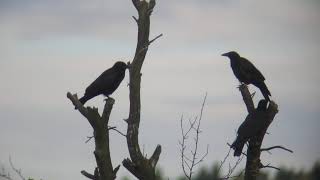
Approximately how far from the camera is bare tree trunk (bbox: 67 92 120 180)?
24.7 ft

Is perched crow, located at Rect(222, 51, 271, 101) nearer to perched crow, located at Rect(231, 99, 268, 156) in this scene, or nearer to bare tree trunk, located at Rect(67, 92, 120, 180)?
perched crow, located at Rect(231, 99, 268, 156)

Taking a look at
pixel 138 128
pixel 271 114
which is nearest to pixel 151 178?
pixel 138 128

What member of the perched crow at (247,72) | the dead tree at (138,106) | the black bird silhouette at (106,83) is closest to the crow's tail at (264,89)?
the perched crow at (247,72)

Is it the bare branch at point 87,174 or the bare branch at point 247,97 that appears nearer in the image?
the bare branch at point 87,174

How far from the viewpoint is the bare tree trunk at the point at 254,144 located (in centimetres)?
758

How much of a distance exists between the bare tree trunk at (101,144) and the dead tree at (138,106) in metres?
0.25

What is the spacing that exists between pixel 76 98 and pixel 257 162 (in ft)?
8.06

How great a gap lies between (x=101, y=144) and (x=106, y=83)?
8.06 feet

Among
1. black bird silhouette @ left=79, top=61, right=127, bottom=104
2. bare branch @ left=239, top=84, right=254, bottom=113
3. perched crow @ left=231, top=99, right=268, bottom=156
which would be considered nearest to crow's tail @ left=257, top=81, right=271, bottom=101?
bare branch @ left=239, top=84, right=254, bottom=113

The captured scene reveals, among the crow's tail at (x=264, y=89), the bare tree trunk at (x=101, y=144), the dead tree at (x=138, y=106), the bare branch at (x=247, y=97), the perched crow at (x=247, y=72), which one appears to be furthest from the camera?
the perched crow at (x=247, y=72)

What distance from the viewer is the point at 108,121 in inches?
303

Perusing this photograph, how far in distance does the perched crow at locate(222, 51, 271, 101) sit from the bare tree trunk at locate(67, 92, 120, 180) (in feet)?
11.0

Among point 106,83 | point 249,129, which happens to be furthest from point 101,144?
point 106,83

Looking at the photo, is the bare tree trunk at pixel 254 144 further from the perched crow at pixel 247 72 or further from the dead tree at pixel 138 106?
the perched crow at pixel 247 72
